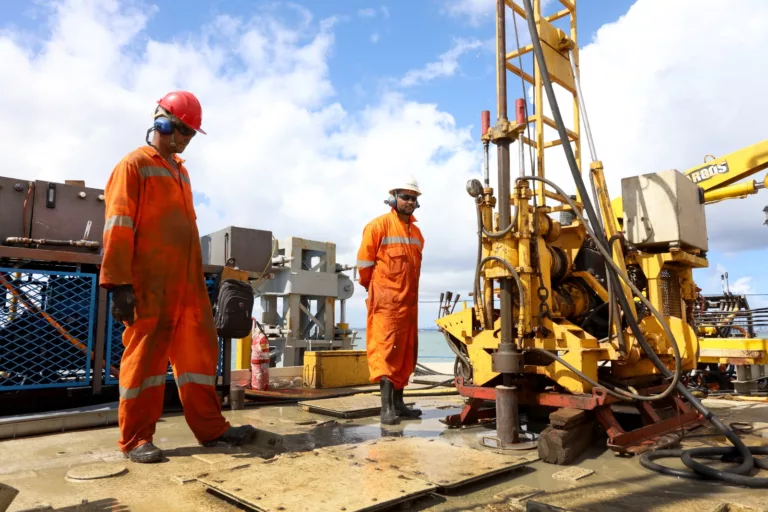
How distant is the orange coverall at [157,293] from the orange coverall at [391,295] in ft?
4.41

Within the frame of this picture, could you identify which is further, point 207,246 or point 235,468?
point 207,246

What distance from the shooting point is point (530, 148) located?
444 centimetres

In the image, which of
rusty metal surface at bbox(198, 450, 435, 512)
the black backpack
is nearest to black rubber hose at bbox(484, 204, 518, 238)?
rusty metal surface at bbox(198, 450, 435, 512)

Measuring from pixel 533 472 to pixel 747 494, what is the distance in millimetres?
928

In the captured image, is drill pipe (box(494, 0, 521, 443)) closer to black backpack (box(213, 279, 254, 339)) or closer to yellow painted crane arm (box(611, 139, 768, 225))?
black backpack (box(213, 279, 254, 339))

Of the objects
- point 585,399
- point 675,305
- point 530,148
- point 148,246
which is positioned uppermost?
point 530,148

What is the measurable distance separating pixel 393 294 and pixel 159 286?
1791 mm

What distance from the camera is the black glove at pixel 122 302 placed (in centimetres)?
283

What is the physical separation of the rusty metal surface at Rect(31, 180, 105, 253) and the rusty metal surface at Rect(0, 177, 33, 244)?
0.07 m

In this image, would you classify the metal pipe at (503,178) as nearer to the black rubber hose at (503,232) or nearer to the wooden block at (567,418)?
the black rubber hose at (503,232)

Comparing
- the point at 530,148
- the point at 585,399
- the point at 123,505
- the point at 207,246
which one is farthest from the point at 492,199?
the point at 207,246

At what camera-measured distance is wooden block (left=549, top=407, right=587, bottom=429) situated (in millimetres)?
3104

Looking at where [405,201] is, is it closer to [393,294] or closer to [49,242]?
[393,294]

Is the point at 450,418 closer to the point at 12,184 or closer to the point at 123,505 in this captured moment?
the point at 123,505
